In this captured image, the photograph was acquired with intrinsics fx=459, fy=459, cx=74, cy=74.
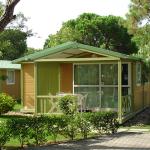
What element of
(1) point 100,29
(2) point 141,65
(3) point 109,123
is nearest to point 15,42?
(1) point 100,29

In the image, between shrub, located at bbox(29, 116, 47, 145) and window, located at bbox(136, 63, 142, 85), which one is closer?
shrub, located at bbox(29, 116, 47, 145)

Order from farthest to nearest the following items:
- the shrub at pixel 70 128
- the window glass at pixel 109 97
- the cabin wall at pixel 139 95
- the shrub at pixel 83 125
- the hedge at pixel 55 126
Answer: the cabin wall at pixel 139 95 < the window glass at pixel 109 97 < the shrub at pixel 83 125 < the shrub at pixel 70 128 < the hedge at pixel 55 126

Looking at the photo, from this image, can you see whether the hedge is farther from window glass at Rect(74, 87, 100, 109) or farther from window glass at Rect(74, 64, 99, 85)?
window glass at Rect(74, 64, 99, 85)

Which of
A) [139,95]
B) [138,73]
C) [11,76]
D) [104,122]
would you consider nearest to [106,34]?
[11,76]

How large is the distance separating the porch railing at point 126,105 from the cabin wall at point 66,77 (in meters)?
3.07

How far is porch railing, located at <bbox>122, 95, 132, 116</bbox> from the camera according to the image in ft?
67.1

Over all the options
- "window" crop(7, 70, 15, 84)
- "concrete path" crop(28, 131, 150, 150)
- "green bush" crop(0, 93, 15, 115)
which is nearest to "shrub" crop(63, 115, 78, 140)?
"concrete path" crop(28, 131, 150, 150)

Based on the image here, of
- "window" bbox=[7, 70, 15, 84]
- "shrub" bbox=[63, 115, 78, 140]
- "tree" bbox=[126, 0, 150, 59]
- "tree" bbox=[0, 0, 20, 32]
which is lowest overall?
"shrub" bbox=[63, 115, 78, 140]

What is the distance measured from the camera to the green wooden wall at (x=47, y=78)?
22422mm

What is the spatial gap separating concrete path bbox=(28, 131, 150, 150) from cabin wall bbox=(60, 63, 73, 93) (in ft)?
26.8

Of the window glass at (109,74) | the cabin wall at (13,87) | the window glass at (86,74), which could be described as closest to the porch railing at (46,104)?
the window glass at (86,74)

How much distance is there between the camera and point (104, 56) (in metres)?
20.4

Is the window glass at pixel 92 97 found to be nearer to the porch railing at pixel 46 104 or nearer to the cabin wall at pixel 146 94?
the porch railing at pixel 46 104

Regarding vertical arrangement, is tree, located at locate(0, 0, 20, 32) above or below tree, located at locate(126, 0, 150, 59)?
below
